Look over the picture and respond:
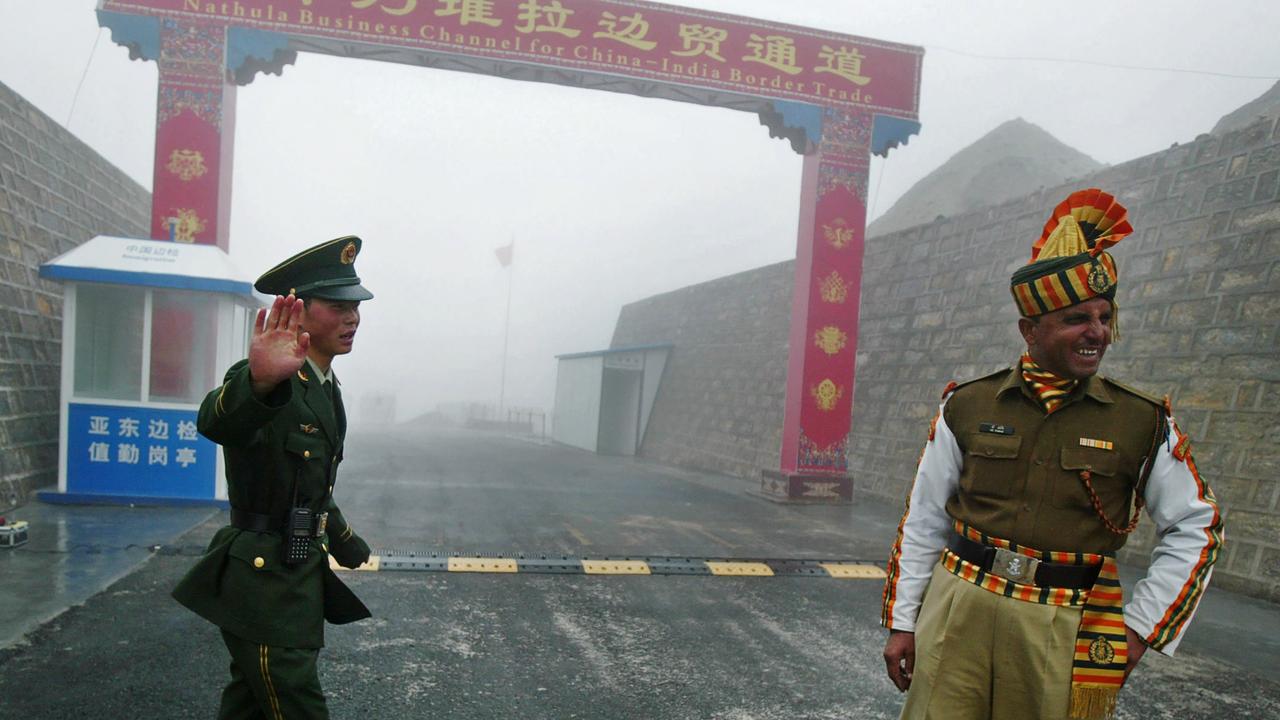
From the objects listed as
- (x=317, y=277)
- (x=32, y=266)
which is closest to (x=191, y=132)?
(x=32, y=266)

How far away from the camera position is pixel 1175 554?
2.15m

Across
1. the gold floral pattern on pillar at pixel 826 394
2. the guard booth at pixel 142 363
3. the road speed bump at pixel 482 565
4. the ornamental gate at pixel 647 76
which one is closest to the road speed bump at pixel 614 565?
the road speed bump at pixel 482 565

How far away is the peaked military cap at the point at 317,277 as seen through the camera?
2.70m

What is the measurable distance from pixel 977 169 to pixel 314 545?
213ft

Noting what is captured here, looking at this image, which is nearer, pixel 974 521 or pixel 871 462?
pixel 974 521

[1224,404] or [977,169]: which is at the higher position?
[977,169]

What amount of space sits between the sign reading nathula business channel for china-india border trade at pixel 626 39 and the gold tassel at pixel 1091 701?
35.3 ft

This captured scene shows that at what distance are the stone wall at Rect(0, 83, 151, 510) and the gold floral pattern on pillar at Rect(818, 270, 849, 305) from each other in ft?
32.8

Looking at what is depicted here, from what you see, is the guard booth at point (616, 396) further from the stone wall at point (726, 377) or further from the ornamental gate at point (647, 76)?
the ornamental gate at point (647, 76)

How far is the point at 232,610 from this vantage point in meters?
2.48

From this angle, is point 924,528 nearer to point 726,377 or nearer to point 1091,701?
point 1091,701

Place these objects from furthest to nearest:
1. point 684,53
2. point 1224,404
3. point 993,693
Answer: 1. point 684,53
2. point 1224,404
3. point 993,693

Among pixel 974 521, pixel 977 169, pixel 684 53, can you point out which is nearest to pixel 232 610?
pixel 974 521

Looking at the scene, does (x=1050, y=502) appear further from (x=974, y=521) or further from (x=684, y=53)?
(x=684, y=53)
